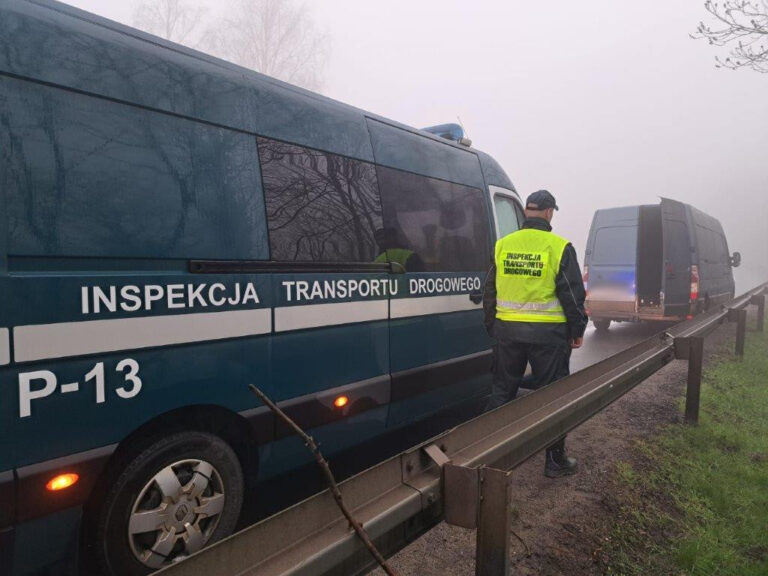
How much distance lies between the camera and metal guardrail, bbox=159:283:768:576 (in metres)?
1.11

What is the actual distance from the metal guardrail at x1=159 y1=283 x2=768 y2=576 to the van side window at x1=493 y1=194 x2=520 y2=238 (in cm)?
282

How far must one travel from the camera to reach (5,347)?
1.77m

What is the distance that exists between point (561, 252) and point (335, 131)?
1602mm

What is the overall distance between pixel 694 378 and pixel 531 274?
1971 millimetres

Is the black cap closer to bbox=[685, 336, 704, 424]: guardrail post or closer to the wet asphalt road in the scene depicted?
the wet asphalt road

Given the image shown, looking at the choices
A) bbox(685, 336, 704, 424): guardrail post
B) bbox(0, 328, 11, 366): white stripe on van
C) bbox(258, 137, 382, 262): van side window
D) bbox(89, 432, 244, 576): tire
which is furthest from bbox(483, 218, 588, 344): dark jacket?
bbox(0, 328, 11, 366): white stripe on van

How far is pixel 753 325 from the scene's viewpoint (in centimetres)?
1199

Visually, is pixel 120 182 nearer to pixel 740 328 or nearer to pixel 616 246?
pixel 740 328

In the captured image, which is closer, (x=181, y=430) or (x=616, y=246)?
(x=181, y=430)

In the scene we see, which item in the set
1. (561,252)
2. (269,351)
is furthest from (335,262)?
(561,252)

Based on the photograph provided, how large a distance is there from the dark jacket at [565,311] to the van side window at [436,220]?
2.07 feet

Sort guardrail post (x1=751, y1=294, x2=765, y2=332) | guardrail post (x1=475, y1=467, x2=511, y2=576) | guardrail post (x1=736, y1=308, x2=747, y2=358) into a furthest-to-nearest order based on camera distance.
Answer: guardrail post (x1=751, y1=294, x2=765, y2=332)
guardrail post (x1=736, y1=308, x2=747, y2=358)
guardrail post (x1=475, y1=467, x2=511, y2=576)

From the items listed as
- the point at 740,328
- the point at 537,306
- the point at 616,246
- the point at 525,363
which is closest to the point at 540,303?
the point at 537,306

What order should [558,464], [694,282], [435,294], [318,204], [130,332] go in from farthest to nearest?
[694,282] < [435,294] < [558,464] < [318,204] < [130,332]
